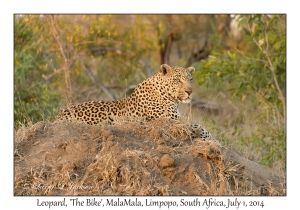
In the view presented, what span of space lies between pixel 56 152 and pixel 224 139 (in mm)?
3950

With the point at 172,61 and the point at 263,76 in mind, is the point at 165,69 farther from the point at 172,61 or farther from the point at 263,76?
the point at 172,61

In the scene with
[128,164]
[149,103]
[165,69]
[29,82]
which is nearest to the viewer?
[128,164]

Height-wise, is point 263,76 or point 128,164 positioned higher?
point 263,76

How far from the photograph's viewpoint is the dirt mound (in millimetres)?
7402

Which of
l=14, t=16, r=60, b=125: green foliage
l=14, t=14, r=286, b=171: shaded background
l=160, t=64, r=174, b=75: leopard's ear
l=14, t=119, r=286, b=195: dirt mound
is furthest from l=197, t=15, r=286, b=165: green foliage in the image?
l=14, t=119, r=286, b=195: dirt mound

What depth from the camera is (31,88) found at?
14.4 metres

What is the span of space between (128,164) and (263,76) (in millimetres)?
7195

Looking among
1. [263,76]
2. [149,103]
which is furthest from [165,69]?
[263,76]

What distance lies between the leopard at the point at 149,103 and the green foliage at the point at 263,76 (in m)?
3.04

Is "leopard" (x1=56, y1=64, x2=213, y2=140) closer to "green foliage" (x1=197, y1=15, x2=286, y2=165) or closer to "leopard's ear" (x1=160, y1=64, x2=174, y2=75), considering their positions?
"leopard's ear" (x1=160, y1=64, x2=174, y2=75)

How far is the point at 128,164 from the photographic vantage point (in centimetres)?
759

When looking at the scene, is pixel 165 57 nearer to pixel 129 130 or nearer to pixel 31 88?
pixel 31 88

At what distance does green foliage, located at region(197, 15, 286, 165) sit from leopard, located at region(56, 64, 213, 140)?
304 cm
